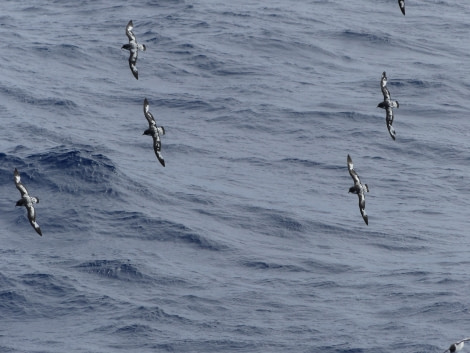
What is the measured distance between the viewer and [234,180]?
227 feet

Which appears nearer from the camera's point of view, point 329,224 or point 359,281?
point 359,281

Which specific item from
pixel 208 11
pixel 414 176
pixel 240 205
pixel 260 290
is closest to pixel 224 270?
pixel 260 290

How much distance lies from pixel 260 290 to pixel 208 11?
36959 millimetres

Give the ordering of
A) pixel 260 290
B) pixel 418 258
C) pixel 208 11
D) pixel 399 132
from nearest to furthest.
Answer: pixel 260 290 → pixel 418 258 → pixel 399 132 → pixel 208 11

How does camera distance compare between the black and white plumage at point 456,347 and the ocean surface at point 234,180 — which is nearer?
the black and white plumage at point 456,347

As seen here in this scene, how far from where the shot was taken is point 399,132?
74375mm

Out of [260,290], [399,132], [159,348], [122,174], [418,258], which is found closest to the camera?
[159,348]

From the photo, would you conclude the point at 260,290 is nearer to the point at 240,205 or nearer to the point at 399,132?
the point at 240,205

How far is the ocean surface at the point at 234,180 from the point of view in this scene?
56688 millimetres

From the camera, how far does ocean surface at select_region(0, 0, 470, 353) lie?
5669 centimetres

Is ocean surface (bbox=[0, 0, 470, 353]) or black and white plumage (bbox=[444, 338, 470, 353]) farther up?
black and white plumage (bbox=[444, 338, 470, 353])

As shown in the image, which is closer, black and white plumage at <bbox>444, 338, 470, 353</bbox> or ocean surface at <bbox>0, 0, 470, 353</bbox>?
black and white plumage at <bbox>444, 338, 470, 353</bbox>

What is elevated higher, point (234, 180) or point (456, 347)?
point (456, 347)

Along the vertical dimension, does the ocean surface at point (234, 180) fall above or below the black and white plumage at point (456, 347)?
below
